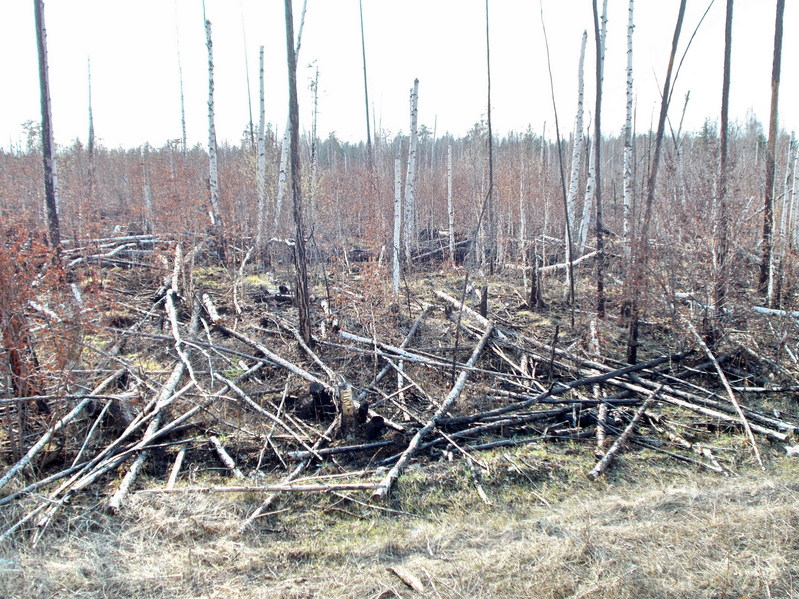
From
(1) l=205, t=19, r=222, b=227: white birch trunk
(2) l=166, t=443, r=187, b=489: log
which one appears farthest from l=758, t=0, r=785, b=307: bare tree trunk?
(1) l=205, t=19, r=222, b=227: white birch trunk

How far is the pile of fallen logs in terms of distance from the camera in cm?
439

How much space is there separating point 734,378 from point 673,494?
3.76 meters

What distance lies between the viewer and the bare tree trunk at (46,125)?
8.02 m

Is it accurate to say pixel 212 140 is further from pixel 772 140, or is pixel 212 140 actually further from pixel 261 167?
pixel 772 140

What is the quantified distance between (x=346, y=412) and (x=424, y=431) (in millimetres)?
863

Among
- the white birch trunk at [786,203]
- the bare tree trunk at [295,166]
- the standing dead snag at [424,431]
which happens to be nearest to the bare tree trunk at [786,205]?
the white birch trunk at [786,203]

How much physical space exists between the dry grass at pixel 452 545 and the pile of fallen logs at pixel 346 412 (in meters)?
0.25

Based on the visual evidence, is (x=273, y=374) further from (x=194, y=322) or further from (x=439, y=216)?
(x=439, y=216)

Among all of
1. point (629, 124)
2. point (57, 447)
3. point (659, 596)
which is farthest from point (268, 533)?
point (629, 124)

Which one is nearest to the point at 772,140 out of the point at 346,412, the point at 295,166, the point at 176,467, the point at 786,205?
the point at 786,205

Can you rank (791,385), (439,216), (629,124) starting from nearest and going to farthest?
1. (791,385)
2. (629,124)
3. (439,216)

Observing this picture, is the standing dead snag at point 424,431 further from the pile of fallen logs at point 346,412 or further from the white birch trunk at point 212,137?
the white birch trunk at point 212,137

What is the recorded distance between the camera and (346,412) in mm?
5238

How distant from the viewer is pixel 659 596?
2.95m
